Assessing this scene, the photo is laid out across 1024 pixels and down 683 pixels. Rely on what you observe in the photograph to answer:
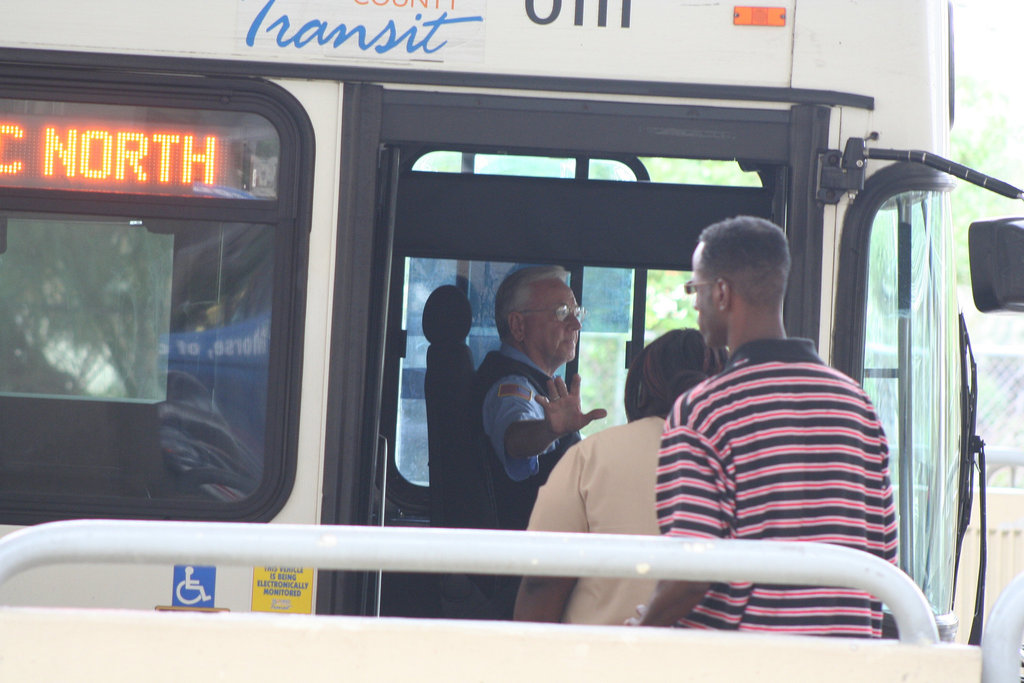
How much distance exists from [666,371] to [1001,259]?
943mm

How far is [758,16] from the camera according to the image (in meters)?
2.92

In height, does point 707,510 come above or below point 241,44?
below

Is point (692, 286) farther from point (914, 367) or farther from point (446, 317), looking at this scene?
point (446, 317)

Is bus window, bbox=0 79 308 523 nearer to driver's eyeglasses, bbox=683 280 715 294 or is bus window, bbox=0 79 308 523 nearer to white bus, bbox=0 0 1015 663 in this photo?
white bus, bbox=0 0 1015 663

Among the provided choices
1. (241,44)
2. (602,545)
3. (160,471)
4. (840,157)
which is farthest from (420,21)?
(602,545)

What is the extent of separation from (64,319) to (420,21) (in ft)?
3.92

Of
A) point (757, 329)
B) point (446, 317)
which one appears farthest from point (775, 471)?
point (446, 317)

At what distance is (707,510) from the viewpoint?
2.12m

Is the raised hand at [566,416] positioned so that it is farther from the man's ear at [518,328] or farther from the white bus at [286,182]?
the white bus at [286,182]

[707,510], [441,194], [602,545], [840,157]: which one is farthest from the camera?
[441,194]

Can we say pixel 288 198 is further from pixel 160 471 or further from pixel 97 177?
pixel 160 471

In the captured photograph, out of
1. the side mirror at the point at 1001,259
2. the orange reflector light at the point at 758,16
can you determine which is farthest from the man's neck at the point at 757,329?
the orange reflector light at the point at 758,16

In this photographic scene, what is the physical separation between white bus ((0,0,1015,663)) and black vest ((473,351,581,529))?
98 centimetres

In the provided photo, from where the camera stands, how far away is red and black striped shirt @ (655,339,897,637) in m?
2.15
